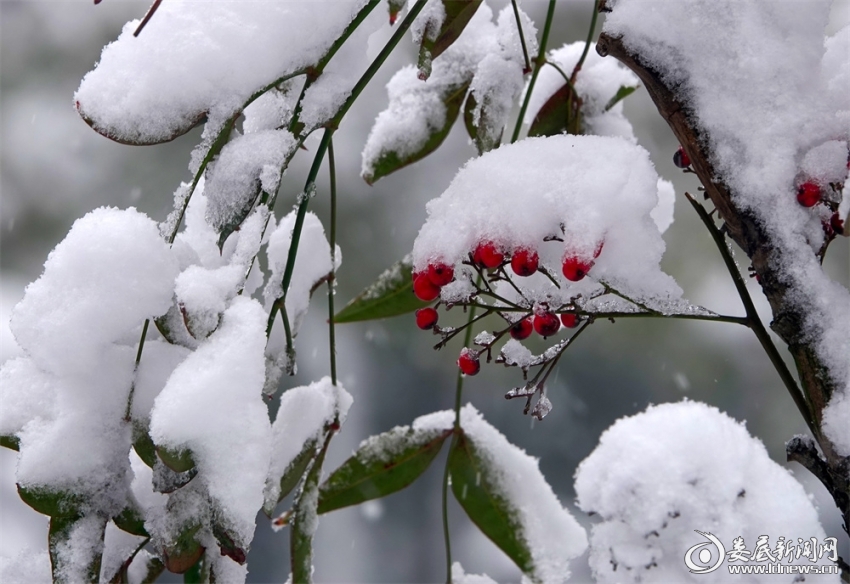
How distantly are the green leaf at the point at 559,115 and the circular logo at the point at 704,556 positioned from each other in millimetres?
355

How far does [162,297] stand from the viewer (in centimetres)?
39

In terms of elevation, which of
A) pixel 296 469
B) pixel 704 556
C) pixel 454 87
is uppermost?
pixel 454 87

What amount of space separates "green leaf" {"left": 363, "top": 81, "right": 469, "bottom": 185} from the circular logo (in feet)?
1.30

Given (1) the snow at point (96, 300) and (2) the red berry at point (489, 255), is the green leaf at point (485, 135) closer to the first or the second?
(2) the red berry at point (489, 255)

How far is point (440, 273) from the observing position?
437mm

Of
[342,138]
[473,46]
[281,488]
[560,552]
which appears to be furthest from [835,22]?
[281,488]

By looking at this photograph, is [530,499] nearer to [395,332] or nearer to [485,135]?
[485,135]

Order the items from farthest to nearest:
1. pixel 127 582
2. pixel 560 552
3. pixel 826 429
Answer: pixel 560 552 → pixel 127 582 → pixel 826 429

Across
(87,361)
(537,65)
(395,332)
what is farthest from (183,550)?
(395,332)

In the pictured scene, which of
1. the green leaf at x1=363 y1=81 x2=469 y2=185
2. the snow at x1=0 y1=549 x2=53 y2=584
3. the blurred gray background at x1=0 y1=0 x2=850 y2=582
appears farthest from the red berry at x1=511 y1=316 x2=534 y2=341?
the blurred gray background at x1=0 y1=0 x2=850 y2=582

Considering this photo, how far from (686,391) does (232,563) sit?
8.97 ft

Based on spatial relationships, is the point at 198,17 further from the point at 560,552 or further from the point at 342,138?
the point at 342,138

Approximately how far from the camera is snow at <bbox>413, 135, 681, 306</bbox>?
391 millimetres

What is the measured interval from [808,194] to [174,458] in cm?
35
